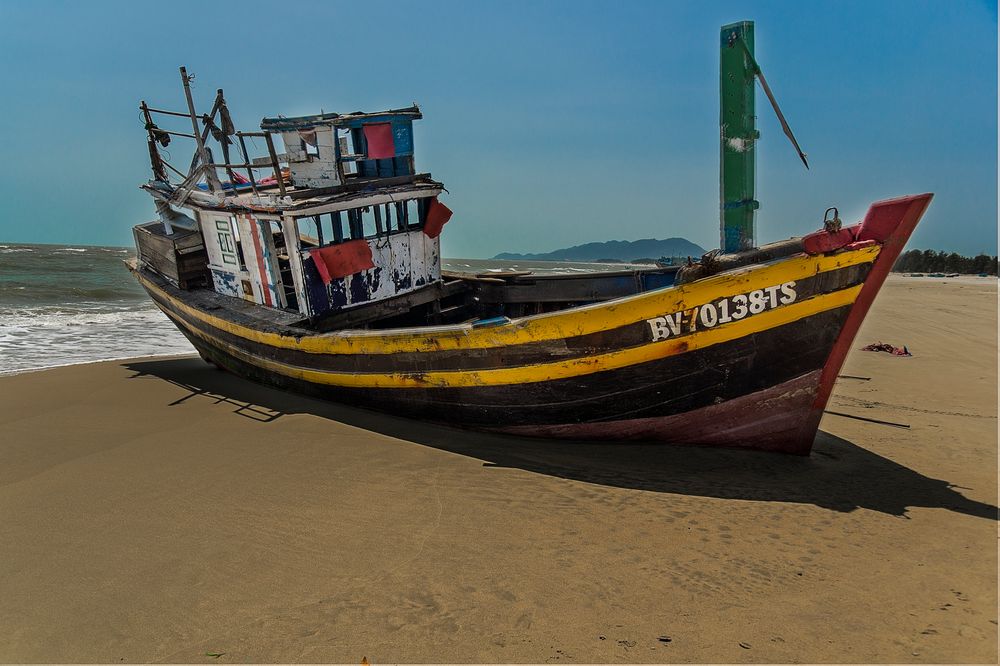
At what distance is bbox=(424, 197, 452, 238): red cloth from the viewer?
9.48 meters

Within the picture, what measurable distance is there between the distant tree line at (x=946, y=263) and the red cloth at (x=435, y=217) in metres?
30.6

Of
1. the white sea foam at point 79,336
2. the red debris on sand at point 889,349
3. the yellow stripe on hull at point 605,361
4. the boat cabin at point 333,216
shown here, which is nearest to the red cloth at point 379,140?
the boat cabin at point 333,216

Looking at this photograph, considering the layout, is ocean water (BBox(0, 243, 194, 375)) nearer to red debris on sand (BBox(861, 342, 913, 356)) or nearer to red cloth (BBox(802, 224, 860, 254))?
red cloth (BBox(802, 224, 860, 254))

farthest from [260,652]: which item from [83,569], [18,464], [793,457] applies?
[793,457]

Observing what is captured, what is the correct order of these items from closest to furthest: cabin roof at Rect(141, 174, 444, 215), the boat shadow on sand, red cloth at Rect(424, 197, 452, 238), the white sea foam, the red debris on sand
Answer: the boat shadow on sand → cabin roof at Rect(141, 174, 444, 215) → red cloth at Rect(424, 197, 452, 238) → the red debris on sand → the white sea foam

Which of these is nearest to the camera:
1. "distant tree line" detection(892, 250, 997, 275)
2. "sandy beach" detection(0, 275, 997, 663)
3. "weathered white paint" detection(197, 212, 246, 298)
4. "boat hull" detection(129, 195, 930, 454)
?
"sandy beach" detection(0, 275, 997, 663)

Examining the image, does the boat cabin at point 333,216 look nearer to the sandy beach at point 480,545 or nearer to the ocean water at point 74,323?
the sandy beach at point 480,545

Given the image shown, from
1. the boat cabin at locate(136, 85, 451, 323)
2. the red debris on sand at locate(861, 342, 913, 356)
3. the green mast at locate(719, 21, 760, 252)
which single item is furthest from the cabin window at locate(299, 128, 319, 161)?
the red debris on sand at locate(861, 342, 913, 356)

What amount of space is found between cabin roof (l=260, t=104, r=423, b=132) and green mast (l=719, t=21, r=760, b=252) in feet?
15.7

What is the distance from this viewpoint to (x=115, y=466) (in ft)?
19.1

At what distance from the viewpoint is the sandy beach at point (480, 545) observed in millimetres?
3273

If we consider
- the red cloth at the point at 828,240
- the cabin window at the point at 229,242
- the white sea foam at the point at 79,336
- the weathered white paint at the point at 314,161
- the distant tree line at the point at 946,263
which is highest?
the weathered white paint at the point at 314,161

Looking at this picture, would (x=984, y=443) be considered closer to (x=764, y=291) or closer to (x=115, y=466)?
(x=764, y=291)

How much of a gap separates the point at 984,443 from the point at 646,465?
383 cm
